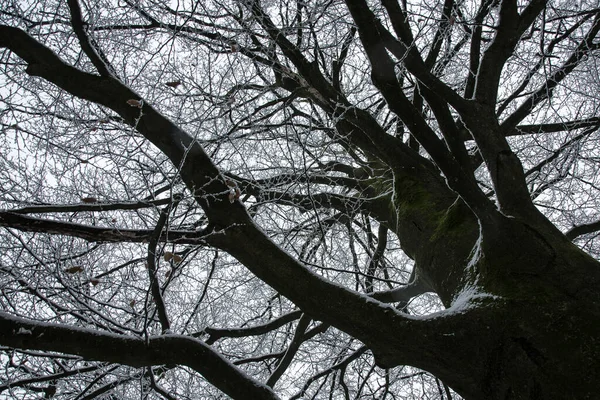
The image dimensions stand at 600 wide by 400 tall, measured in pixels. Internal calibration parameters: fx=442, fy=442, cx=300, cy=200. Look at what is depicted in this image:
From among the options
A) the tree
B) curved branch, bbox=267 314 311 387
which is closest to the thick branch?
the tree

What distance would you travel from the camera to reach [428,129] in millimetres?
2041

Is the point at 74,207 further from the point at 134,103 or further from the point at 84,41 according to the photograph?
the point at 84,41

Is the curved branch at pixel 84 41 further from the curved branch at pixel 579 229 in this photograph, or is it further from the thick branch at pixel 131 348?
the curved branch at pixel 579 229

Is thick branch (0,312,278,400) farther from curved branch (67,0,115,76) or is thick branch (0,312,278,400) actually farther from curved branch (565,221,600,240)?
curved branch (565,221,600,240)

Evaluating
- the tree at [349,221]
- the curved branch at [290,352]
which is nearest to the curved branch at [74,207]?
the tree at [349,221]

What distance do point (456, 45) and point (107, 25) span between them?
2804 millimetres

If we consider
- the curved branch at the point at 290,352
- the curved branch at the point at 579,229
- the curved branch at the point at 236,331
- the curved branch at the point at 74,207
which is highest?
the curved branch at the point at 74,207

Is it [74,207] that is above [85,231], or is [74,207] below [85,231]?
above

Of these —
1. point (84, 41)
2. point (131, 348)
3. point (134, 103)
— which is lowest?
point (131, 348)

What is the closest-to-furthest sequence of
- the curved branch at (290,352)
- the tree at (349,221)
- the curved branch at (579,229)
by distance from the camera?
the tree at (349,221) → the curved branch at (579,229) → the curved branch at (290,352)

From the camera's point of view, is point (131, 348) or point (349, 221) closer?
point (131, 348)

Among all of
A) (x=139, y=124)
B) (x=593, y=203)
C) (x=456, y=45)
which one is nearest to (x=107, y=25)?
(x=139, y=124)

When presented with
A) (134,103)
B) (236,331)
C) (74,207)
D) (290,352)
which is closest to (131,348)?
(74,207)

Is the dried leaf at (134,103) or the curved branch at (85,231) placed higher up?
the dried leaf at (134,103)
